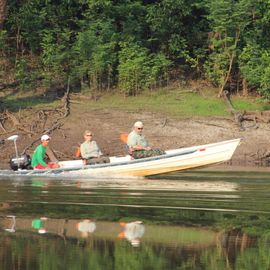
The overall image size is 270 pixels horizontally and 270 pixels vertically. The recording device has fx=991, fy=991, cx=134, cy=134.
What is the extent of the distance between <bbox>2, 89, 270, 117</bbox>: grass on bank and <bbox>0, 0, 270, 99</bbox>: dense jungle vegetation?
39 centimetres

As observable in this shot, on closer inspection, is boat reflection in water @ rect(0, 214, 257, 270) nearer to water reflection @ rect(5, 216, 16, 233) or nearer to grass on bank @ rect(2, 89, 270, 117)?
water reflection @ rect(5, 216, 16, 233)

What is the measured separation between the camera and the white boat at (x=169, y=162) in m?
22.7

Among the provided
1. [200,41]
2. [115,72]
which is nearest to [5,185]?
[115,72]

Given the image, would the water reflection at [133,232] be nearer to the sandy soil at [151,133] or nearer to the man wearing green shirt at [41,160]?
the man wearing green shirt at [41,160]

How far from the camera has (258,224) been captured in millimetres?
13664

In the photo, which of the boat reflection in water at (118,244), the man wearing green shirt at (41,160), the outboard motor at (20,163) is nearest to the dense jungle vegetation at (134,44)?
the outboard motor at (20,163)

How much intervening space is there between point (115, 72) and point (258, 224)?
67.6ft

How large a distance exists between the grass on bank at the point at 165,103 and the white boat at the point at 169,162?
840 cm

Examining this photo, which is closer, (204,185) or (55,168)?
(204,185)

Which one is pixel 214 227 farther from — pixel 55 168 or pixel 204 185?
pixel 55 168

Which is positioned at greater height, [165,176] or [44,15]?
[44,15]

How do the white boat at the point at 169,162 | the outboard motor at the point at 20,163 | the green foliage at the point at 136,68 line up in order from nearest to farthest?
the white boat at the point at 169,162, the outboard motor at the point at 20,163, the green foliage at the point at 136,68

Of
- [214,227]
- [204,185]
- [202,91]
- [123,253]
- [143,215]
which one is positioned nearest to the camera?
[123,253]

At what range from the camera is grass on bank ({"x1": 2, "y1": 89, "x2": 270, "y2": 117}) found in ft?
104
